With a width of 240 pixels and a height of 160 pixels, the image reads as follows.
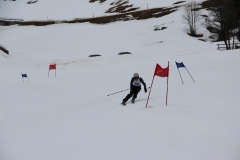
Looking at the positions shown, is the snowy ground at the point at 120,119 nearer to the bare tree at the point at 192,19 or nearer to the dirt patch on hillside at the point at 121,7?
the bare tree at the point at 192,19

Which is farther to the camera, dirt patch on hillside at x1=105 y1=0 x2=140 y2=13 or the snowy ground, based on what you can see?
dirt patch on hillside at x1=105 y1=0 x2=140 y2=13

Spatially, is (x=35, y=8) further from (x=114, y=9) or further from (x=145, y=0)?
(x=145, y=0)

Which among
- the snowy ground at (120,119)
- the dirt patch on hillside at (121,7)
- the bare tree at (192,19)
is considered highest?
the dirt patch on hillside at (121,7)

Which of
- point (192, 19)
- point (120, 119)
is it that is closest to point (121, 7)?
point (192, 19)

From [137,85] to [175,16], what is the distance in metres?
50.3

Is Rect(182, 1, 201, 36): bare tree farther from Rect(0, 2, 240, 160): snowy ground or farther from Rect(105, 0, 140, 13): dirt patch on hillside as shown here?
Rect(0, 2, 240, 160): snowy ground

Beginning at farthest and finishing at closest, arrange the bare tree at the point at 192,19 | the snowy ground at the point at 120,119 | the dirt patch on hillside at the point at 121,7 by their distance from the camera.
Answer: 1. the dirt patch on hillside at the point at 121,7
2. the bare tree at the point at 192,19
3. the snowy ground at the point at 120,119

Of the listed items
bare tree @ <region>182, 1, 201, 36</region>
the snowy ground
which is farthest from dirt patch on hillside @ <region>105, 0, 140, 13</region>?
the snowy ground

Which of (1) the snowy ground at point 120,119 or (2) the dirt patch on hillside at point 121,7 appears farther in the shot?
(2) the dirt patch on hillside at point 121,7

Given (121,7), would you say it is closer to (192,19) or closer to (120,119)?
(192,19)

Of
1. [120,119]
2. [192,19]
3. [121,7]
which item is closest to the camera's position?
[120,119]

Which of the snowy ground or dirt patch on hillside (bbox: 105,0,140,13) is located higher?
dirt patch on hillside (bbox: 105,0,140,13)

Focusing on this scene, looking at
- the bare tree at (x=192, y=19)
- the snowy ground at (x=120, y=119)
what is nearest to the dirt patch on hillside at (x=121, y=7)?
the bare tree at (x=192, y=19)

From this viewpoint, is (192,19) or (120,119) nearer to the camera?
(120,119)
